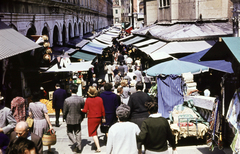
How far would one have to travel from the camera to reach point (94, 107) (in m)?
7.55

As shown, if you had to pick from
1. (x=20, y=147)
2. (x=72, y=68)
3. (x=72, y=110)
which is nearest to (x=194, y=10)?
(x=72, y=68)

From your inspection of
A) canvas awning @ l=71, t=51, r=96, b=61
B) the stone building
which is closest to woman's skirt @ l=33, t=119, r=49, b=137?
canvas awning @ l=71, t=51, r=96, b=61

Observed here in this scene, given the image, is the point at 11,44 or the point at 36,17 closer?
the point at 11,44

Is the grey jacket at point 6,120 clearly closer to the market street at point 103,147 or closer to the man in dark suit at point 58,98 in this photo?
the market street at point 103,147

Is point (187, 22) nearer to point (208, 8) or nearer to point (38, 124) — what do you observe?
point (208, 8)

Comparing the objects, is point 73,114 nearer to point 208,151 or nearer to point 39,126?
point 39,126

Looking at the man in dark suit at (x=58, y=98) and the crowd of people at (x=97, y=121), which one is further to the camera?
the man in dark suit at (x=58, y=98)

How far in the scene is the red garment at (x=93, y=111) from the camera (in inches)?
297

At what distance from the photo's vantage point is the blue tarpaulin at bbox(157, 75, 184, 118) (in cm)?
1075

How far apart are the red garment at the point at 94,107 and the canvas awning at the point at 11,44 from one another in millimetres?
2444

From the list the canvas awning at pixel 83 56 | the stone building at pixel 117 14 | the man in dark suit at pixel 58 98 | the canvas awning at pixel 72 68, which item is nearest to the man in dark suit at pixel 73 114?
the man in dark suit at pixel 58 98

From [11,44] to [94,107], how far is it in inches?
133

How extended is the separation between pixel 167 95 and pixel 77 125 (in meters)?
4.36

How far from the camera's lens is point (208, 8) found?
1894 centimetres
